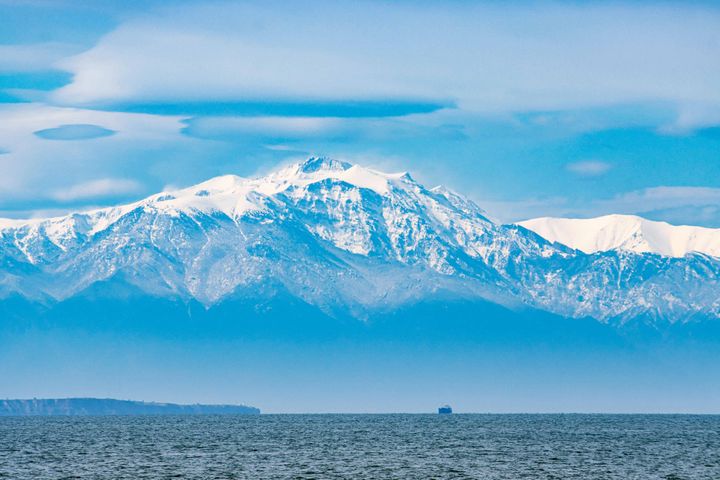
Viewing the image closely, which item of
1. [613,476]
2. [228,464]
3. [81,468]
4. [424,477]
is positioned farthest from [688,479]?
[81,468]

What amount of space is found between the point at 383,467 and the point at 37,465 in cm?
4837

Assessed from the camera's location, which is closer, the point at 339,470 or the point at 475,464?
the point at 339,470

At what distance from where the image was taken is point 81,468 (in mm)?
181000

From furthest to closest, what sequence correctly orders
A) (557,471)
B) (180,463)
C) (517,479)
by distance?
(180,463), (557,471), (517,479)

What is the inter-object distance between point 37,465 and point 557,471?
235 feet

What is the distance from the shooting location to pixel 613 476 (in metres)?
172

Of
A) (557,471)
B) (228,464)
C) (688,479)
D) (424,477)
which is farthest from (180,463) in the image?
(688,479)

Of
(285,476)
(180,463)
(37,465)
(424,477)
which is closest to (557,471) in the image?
(424,477)

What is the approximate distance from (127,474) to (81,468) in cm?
1322

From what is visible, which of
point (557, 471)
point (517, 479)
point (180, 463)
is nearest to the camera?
point (517, 479)

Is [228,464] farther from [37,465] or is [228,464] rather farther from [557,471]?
[557,471]

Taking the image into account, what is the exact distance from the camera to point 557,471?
178m

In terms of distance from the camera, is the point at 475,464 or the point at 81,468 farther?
the point at 475,464

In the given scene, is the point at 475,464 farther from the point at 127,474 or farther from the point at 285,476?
the point at 127,474
